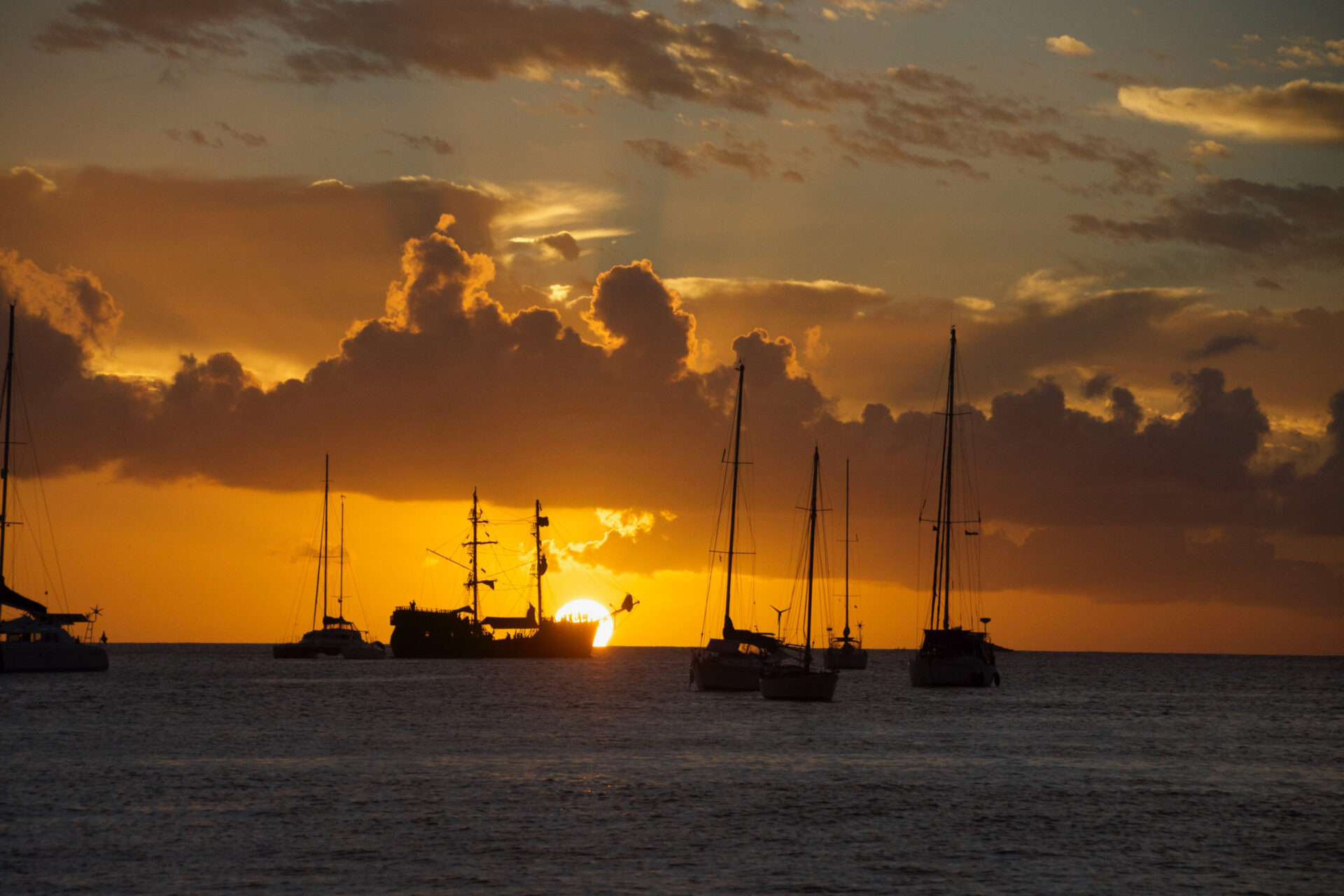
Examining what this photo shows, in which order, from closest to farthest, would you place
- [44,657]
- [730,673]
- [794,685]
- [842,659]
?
[794,685], [730,673], [44,657], [842,659]

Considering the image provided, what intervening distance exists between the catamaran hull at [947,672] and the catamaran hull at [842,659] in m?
65.0

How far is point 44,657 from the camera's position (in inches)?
4958

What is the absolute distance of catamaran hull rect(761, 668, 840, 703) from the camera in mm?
97750

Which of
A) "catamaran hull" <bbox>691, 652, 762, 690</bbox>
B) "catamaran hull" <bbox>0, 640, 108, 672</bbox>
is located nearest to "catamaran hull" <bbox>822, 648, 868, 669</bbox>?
"catamaran hull" <bbox>691, 652, 762, 690</bbox>

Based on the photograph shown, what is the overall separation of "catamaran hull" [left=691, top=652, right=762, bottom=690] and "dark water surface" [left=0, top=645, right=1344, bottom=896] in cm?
273

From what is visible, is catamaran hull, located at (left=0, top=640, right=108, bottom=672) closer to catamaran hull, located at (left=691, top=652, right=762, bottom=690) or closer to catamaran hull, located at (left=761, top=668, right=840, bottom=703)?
catamaran hull, located at (left=691, top=652, right=762, bottom=690)

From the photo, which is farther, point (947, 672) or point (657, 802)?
point (947, 672)

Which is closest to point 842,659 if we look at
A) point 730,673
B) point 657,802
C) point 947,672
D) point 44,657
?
point 947,672

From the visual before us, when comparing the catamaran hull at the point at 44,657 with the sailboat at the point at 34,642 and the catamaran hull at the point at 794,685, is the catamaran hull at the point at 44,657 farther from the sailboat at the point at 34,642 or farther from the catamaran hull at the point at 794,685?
the catamaran hull at the point at 794,685

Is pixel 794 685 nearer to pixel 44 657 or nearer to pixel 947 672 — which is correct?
pixel 947 672

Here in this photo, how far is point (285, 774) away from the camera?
59094mm

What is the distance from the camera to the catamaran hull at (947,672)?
111625 mm

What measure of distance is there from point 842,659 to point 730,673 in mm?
90081

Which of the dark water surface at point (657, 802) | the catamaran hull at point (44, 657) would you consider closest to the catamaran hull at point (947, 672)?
the dark water surface at point (657, 802)
